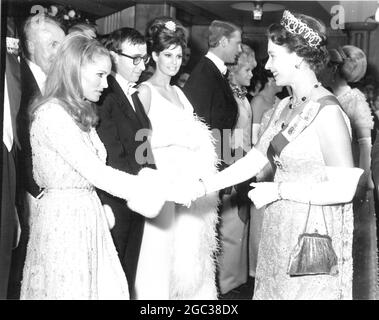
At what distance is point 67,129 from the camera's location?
1736mm

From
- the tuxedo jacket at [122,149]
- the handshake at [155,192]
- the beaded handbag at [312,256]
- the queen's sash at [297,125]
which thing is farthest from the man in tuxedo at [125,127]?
the beaded handbag at [312,256]

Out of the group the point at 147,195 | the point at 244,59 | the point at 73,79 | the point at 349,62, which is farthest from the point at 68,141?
the point at 349,62

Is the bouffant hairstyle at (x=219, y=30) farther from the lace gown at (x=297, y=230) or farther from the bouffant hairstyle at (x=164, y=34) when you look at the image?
the lace gown at (x=297, y=230)

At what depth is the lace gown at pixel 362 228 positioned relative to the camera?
2359mm

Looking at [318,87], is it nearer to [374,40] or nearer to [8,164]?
[374,40]

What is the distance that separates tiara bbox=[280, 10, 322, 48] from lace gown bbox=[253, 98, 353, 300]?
24 centimetres

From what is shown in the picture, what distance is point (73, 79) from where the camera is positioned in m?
1.81

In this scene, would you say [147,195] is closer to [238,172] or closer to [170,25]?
[238,172]

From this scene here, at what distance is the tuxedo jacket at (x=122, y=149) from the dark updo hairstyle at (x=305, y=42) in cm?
60

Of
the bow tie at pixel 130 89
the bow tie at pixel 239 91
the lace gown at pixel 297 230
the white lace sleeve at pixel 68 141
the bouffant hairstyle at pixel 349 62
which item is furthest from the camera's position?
the bow tie at pixel 239 91

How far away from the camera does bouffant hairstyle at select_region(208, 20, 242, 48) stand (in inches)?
91.1

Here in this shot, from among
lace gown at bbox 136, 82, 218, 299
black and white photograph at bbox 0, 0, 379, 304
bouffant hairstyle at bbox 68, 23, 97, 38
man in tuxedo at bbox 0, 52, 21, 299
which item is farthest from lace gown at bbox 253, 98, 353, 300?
man in tuxedo at bbox 0, 52, 21, 299

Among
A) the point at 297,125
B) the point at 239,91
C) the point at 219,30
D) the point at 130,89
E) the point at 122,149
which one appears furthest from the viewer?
the point at 239,91

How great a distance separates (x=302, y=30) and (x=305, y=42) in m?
0.04
